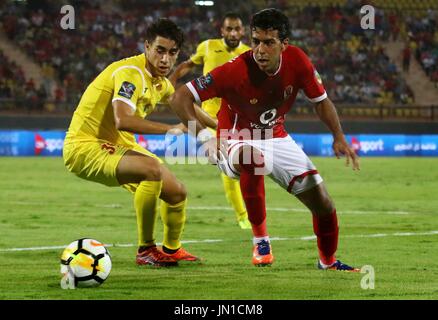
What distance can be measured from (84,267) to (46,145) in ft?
68.1

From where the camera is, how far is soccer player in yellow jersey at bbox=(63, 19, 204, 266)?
8.07 meters

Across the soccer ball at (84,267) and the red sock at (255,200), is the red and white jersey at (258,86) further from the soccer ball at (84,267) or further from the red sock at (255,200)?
the soccer ball at (84,267)

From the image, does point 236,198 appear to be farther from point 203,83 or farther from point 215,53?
point 203,83

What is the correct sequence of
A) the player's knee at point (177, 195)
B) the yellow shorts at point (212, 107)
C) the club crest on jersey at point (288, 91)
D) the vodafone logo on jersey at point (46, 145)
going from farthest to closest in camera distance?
1. the vodafone logo on jersey at point (46, 145)
2. the yellow shorts at point (212, 107)
3. the player's knee at point (177, 195)
4. the club crest on jersey at point (288, 91)

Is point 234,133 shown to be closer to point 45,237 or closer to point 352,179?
point 45,237

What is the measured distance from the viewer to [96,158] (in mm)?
8273

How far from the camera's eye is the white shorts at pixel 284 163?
7734 mm

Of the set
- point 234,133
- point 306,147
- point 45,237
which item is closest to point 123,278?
point 234,133

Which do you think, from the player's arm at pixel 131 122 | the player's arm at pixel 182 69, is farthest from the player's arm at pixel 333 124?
the player's arm at pixel 182 69

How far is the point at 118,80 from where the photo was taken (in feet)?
26.7

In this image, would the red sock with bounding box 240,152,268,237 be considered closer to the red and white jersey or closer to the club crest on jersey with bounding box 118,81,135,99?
the red and white jersey

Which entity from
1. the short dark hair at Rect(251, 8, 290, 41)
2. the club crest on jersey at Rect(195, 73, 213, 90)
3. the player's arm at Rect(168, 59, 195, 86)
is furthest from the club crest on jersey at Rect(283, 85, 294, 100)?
the player's arm at Rect(168, 59, 195, 86)

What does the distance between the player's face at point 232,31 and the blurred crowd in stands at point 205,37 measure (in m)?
18.9
